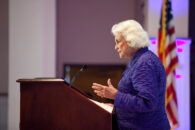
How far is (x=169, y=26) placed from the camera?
3342 mm

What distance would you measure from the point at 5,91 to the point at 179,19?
10.3 feet

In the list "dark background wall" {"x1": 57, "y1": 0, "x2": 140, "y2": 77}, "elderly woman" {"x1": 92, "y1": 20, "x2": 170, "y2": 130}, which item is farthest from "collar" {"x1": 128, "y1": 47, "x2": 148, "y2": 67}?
"dark background wall" {"x1": 57, "y1": 0, "x2": 140, "y2": 77}

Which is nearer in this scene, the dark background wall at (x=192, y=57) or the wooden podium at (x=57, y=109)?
the wooden podium at (x=57, y=109)

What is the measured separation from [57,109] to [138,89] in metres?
0.47

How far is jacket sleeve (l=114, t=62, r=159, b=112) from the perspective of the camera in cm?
123

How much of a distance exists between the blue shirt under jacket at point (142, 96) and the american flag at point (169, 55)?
1.93 metres

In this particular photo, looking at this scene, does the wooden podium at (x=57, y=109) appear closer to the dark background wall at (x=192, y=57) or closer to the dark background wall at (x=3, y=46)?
the dark background wall at (x=3, y=46)

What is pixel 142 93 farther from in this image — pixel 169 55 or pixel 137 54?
pixel 169 55

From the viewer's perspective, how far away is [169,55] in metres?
3.29

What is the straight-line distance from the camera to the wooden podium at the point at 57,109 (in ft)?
4.21

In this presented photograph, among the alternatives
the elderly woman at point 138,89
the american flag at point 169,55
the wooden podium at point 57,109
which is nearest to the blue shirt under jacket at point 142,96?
the elderly woman at point 138,89

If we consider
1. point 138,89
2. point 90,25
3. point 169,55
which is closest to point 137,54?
point 138,89

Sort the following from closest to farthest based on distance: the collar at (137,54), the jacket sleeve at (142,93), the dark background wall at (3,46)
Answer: the jacket sleeve at (142,93)
the collar at (137,54)
the dark background wall at (3,46)

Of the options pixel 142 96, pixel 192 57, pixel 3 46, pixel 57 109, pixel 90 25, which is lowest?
pixel 57 109
